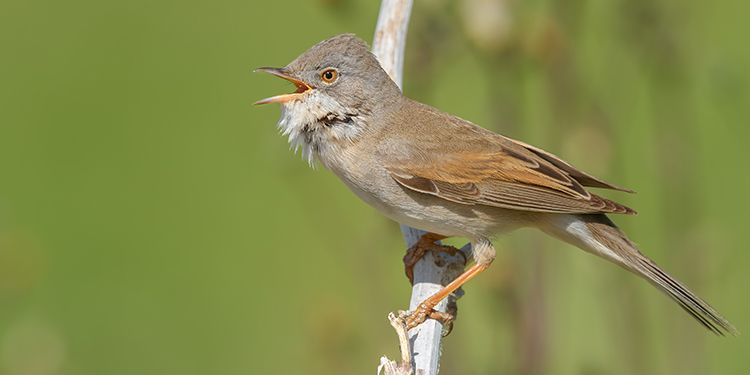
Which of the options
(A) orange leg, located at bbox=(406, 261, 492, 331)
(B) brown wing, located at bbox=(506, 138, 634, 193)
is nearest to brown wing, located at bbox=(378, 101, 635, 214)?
(B) brown wing, located at bbox=(506, 138, 634, 193)

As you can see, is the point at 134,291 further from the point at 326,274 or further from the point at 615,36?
the point at 615,36

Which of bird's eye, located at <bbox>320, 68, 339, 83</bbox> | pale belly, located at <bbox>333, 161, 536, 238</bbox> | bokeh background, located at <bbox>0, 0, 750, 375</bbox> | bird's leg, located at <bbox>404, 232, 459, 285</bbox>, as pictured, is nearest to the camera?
pale belly, located at <bbox>333, 161, 536, 238</bbox>

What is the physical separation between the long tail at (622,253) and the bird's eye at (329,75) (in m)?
A: 1.01

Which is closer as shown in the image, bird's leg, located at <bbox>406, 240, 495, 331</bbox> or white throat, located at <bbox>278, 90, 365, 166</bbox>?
bird's leg, located at <bbox>406, 240, 495, 331</bbox>

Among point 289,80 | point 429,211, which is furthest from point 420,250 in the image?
point 289,80

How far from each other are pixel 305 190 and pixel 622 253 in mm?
2020

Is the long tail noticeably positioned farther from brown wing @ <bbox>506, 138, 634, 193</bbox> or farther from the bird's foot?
the bird's foot

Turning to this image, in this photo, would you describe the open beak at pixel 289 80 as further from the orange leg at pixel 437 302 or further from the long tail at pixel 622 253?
the long tail at pixel 622 253

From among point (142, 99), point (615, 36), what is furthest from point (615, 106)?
point (142, 99)

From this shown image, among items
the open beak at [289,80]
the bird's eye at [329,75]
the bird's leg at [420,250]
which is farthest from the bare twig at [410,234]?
the open beak at [289,80]

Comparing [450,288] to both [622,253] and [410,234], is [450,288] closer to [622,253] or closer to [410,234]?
[410,234]

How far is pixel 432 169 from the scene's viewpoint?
4223 millimetres

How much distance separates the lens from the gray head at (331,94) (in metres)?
4.15

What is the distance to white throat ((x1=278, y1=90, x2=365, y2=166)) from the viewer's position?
4137 mm
